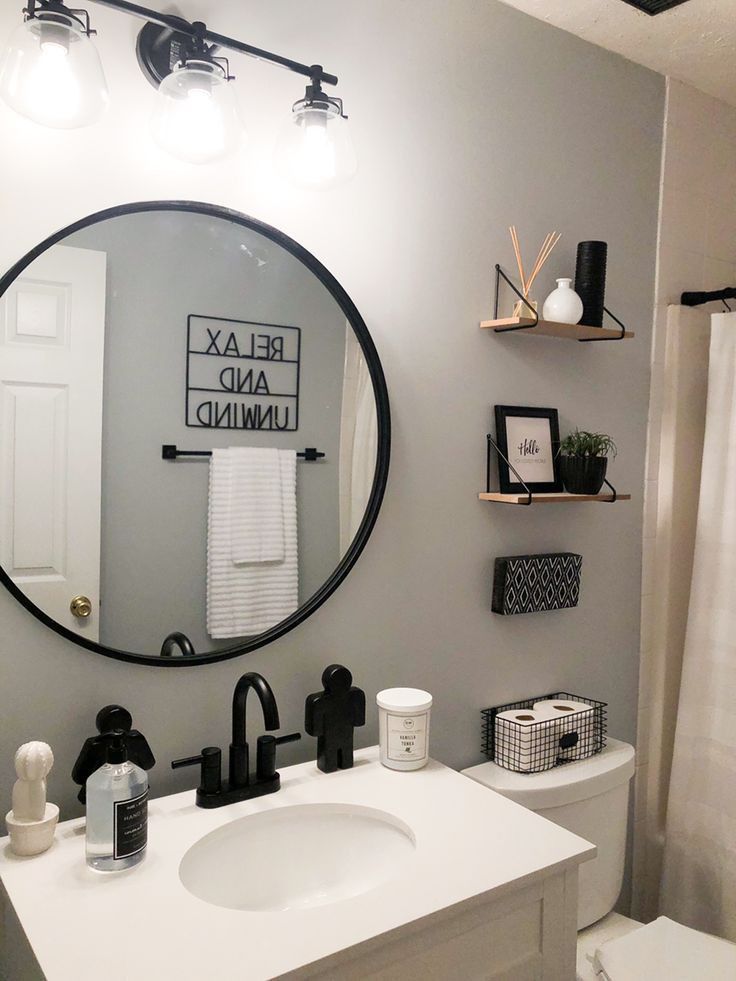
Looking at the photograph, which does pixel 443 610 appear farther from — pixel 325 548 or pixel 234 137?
pixel 234 137

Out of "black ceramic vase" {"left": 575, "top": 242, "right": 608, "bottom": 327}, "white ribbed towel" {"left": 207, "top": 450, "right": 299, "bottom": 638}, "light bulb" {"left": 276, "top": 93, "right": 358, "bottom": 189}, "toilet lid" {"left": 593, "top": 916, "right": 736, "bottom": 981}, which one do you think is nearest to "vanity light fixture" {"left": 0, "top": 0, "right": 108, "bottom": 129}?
"light bulb" {"left": 276, "top": 93, "right": 358, "bottom": 189}

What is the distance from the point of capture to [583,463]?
5.73 ft

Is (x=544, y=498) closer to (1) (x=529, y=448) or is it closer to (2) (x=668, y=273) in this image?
(1) (x=529, y=448)

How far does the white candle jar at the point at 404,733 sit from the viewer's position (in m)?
1.44

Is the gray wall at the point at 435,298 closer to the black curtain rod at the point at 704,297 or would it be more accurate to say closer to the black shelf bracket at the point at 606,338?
the black shelf bracket at the point at 606,338

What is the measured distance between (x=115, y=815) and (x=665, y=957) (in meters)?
1.10

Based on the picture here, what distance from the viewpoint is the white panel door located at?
47.3 inches

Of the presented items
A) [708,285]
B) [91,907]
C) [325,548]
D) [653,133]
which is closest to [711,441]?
[708,285]

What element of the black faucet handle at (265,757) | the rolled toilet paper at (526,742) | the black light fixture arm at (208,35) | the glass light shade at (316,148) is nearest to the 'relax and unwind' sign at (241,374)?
the glass light shade at (316,148)

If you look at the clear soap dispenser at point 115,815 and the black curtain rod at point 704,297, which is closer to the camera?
the clear soap dispenser at point 115,815

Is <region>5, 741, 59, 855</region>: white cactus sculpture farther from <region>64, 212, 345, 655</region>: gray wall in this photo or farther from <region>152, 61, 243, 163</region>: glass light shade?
<region>152, 61, 243, 163</region>: glass light shade

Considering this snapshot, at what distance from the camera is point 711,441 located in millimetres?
1989

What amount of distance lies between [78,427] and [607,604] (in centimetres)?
135

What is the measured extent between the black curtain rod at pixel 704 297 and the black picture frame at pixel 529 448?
1.77ft
